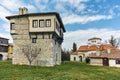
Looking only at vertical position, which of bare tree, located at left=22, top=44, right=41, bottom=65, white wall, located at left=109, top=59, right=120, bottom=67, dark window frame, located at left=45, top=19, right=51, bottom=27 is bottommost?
white wall, located at left=109, top=59, right=120, bottom=67

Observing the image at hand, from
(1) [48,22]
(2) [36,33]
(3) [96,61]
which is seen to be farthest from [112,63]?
(2) [36,33]

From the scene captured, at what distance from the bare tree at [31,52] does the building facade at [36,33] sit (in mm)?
554

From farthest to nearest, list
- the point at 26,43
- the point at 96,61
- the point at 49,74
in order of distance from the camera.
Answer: the point at 96,61, the point at 26,43, the point at 49,74

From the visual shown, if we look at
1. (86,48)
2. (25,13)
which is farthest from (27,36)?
(86,48)

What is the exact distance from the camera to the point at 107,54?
1793 inches

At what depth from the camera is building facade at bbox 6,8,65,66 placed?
105 feet

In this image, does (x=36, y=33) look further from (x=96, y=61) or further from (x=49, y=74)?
(x=96, y=61)

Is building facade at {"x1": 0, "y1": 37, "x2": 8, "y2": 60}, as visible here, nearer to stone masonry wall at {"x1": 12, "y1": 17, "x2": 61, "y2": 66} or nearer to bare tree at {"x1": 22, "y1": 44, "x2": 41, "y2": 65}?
stone masonry wall at {"x1": 12, "y1": 17, "x2": 61, "y2": 66}

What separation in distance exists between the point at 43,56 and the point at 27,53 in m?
2.75

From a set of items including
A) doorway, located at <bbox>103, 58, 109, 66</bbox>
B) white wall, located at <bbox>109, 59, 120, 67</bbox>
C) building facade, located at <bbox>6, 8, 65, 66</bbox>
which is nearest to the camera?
building facade, located at <bbox>6, 8, 65, 66</bbox>

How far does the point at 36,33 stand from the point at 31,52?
10.9 ft

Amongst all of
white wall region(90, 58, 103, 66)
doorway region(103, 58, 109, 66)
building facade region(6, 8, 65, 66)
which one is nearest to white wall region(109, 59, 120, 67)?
doorway region(103, 58, 109, 66)

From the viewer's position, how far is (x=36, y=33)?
32.8 m

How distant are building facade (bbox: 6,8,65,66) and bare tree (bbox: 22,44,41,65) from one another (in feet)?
1.82
